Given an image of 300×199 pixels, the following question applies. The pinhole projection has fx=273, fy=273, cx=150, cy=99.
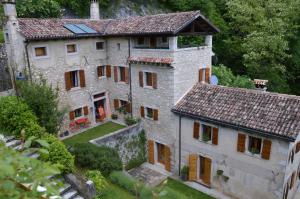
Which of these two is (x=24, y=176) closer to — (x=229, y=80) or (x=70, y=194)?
(x=70, y=194)

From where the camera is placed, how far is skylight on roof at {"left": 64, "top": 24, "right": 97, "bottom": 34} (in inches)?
833

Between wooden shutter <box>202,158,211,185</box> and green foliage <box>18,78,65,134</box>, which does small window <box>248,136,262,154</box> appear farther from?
green foliage <box>18,78,65,134</box>

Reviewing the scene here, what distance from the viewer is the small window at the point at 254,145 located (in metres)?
16.1

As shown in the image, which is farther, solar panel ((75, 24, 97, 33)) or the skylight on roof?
solar panel ((75, 24, 97, 33))

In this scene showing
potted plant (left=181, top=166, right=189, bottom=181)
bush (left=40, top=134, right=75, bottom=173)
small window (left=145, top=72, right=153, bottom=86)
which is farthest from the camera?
small window (left=145, top=72, right=153, bottom=86)

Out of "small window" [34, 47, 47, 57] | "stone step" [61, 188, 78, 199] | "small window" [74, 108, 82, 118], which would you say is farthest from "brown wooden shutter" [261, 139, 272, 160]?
"small window" [34, 47, 47, 57]

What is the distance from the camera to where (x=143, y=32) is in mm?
19547

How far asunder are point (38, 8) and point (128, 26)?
12.0 m

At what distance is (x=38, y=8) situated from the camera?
91.7 feet

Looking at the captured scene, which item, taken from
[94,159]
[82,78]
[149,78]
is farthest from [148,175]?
[82,78]

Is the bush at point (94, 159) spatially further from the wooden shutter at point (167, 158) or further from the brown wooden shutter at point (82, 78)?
the brown wooden shutter at point (82, 78)

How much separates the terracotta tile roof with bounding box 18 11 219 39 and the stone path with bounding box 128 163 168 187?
10.6 metres

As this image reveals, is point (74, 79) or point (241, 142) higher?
point (74, 79)

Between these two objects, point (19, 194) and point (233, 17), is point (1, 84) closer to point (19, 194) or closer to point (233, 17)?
point (19, 194)
